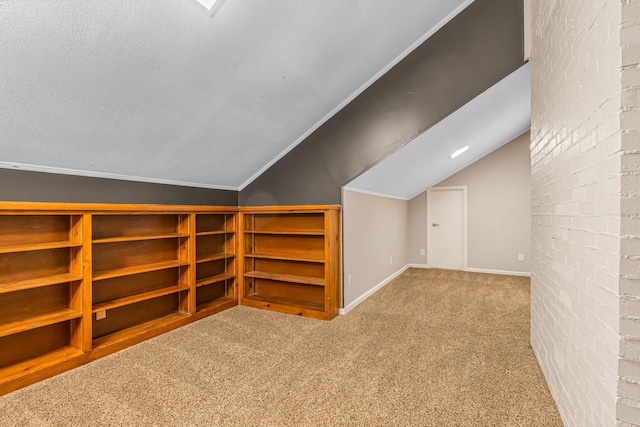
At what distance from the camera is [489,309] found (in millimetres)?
3617

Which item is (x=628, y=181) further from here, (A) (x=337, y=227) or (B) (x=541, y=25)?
(A) (x=337, y=227)

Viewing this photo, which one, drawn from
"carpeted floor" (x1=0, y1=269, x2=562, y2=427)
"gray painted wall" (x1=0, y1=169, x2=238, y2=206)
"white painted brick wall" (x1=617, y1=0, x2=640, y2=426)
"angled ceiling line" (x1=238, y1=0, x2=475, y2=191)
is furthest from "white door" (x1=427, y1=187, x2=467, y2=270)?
"white painted brick wall" (x1=617, y1=0, x2=640, y2=426)

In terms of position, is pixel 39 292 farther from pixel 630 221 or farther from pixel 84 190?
pixel 630 221

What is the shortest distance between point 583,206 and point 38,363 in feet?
11.5

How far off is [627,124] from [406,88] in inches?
92.1

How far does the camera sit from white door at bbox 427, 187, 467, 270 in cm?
579

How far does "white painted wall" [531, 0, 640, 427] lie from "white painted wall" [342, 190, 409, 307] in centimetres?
188

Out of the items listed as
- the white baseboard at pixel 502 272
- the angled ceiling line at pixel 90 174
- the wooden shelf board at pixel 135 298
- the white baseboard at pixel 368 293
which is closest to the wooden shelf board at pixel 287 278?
the white baseboard at pixel 368 293

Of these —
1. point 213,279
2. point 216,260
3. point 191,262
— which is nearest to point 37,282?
point 191,262

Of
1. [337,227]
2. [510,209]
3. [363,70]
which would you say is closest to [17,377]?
[337,227]

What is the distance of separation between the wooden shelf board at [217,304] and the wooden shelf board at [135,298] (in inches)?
14.1

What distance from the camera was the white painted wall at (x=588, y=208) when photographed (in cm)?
102

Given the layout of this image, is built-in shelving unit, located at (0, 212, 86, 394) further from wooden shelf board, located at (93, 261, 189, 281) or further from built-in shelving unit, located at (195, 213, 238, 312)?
built-in shelving unit, located at (195, 213, 238, 312)

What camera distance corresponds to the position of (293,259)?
355 centimetres
